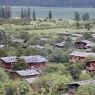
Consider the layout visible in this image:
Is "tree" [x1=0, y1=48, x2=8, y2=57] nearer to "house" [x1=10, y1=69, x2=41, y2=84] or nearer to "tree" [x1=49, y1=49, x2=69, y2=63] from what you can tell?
"tree" [x1=49, y1=49, x2=69, y2=63]

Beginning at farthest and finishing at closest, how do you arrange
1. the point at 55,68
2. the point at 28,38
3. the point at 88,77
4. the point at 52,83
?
the point at 28,38
the point at 55,68
the point at 88,77
the point at 52,83

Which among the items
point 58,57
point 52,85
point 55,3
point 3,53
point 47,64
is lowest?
point 55,3

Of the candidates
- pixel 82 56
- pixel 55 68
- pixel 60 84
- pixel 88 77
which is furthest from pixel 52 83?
pixel 82 56

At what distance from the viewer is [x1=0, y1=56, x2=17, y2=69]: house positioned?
106ft

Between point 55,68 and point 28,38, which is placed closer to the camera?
point 55,68

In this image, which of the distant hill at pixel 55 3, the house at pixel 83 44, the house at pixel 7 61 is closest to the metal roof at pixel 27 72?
the house at pixel 7 61

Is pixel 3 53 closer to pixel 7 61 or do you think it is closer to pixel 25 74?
pixel 7 61

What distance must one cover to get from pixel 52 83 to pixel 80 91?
2.57 m

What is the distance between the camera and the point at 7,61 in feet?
107

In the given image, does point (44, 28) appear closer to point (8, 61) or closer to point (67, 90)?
point (8, 61)

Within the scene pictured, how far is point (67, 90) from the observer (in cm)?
2339

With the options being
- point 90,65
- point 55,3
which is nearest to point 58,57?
point 90,65

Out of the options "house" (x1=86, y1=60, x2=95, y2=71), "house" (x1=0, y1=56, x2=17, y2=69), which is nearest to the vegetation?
"house" (x1=86, y1=60, x2=95, y2=71)

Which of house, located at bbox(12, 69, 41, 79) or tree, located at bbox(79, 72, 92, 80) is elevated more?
tree, located at bbox(79, 72, 92, 80)
